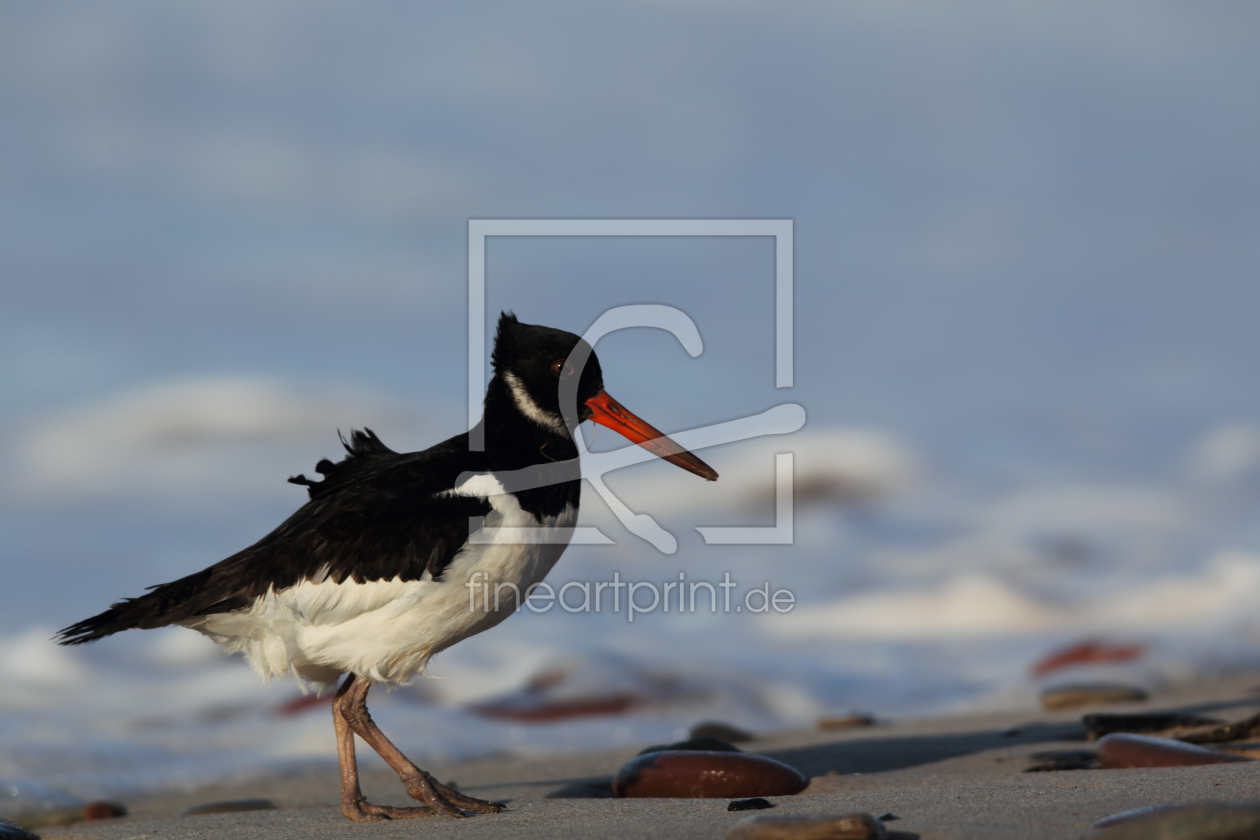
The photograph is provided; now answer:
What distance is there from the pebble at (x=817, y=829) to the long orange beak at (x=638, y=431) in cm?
261

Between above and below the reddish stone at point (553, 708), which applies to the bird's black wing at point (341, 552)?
above

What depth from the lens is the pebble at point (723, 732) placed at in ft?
26.0

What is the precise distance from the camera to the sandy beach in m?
3.59

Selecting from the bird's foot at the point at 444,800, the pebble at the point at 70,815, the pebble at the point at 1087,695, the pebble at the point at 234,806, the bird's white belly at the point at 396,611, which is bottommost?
the pebble at the point at 70,815

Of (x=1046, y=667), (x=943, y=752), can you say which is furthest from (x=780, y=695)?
(x=943, y=752)

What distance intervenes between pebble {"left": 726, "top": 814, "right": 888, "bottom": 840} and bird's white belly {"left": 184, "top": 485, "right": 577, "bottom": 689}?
1812mm

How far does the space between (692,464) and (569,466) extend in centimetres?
71

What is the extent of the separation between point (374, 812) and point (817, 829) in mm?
2237

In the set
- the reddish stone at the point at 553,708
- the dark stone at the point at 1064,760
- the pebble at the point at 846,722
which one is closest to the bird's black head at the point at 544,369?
the dark stone at the point at 1064,760

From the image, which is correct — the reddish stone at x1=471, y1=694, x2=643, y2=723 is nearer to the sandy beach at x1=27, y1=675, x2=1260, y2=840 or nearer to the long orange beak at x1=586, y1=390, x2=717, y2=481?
the sandy beach at x1=27, y1=675, x2=1260, y2=840

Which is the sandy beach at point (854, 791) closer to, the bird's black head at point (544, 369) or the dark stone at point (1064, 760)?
the dark stone at point (1064, 760)

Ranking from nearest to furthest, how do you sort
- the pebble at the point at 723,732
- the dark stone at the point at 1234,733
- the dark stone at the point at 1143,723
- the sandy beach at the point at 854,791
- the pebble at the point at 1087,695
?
the sandy beach at the point at 854,791, the dark stone at the point at 1234,733, the dark stone at the point at 1143,723, the pebble at the point at 723,732, the pebble at the point at 1087,695

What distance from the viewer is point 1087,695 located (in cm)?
834

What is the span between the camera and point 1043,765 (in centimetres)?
544
